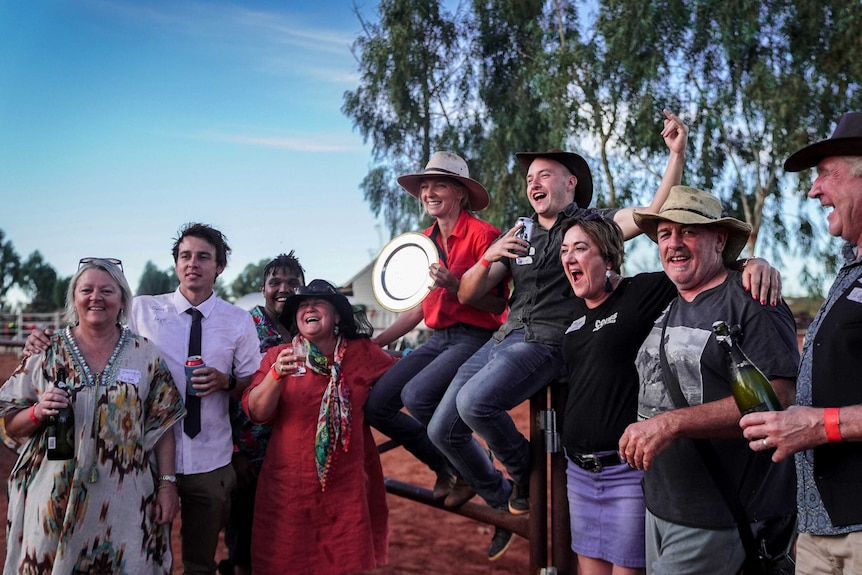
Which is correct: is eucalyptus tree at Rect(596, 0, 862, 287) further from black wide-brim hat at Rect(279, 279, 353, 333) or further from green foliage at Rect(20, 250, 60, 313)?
green foliage at Rect(20, 250, 60, 313)

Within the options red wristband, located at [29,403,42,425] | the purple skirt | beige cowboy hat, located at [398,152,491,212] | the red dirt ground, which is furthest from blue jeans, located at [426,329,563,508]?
the red dirt ground

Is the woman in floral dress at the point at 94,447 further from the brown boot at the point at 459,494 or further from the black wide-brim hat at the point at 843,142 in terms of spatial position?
the black wide-brim hat at the point at 843,142

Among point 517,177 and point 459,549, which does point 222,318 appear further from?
point 517,177

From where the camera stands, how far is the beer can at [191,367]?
3959mm

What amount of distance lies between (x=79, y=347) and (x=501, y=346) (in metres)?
2.14

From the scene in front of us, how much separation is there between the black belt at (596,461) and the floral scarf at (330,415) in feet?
4.74

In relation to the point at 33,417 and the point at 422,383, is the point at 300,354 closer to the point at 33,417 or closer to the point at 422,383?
the point at 422,383

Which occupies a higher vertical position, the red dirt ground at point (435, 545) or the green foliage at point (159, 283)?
the green foliage at point (159, 283)

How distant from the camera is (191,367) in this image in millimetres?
3971

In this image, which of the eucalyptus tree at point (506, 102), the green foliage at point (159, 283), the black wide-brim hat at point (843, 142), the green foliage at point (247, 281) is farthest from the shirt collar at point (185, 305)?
the green foliage at point (247, 281)

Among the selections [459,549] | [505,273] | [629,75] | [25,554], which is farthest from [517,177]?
[25,554]

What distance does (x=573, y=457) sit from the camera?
325 centimetres

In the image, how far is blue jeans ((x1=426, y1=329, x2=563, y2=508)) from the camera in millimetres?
3596

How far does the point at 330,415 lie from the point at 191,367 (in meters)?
0.80
